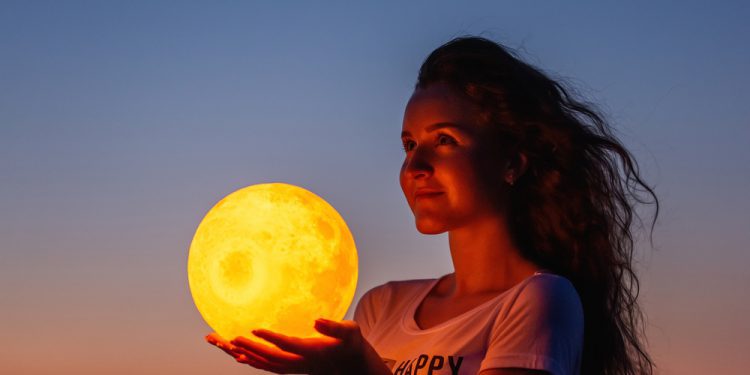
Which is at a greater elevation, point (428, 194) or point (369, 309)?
point (428, 194)

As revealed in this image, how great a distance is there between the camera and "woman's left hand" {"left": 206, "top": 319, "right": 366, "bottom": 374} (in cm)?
338

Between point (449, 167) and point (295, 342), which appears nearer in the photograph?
point (295, 342)

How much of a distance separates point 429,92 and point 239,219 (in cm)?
121

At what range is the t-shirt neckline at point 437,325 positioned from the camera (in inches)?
145

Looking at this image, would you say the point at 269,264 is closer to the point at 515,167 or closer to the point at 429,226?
the point at 429,226

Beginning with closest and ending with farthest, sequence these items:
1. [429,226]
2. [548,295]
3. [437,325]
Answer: [548,295] < [437,325] < [429,226]

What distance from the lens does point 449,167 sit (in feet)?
12.9

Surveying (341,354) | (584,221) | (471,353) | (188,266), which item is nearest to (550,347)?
(471,353)

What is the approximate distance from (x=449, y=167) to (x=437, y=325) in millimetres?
737

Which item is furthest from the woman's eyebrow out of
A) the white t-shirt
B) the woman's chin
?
the white t-shirt

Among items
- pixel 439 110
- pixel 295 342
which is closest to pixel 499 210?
pixel 439 110

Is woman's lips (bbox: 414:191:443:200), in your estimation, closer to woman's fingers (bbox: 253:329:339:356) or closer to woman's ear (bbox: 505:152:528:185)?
woman's ear (bbox: 505:152:528:185)

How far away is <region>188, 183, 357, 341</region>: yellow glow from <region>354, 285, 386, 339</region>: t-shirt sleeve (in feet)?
2.76

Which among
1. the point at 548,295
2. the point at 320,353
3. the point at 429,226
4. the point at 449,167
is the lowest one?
the point at 548,295
